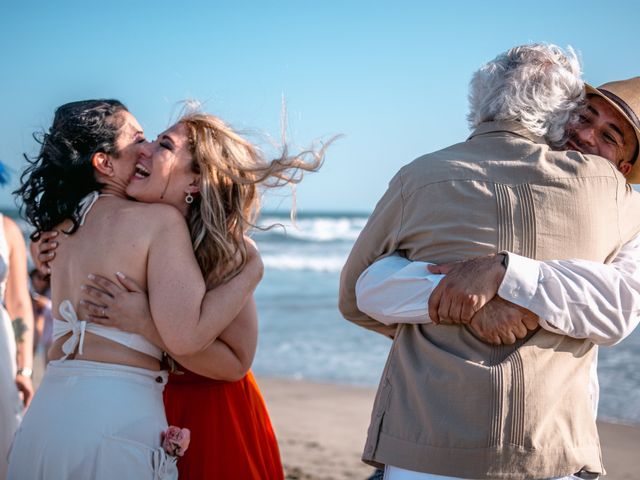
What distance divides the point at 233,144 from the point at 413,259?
3.14 ft

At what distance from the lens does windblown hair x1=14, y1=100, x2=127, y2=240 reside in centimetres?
274

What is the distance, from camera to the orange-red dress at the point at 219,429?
9.00ft

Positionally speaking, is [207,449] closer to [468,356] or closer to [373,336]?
[468,356]

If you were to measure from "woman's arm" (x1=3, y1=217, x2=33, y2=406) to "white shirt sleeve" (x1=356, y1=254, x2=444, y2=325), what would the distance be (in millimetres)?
2172

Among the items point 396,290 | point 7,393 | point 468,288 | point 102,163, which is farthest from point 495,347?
point 7,393

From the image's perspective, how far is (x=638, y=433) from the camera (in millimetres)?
6809

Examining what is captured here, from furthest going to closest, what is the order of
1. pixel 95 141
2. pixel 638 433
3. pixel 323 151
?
pixel 638 433 → pixel 323 151 → pixel 95 141

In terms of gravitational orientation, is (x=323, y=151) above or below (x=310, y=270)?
above

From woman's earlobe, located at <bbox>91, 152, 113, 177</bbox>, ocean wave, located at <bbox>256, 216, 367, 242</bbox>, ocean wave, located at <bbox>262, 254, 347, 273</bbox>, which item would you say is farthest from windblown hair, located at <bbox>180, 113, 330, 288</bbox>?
ocean wave, located at <bbox>256, 216, 367, 242</bbox>

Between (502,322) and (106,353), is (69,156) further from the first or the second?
(502,322)

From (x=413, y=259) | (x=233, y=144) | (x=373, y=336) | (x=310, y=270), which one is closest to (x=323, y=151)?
(x=233, y=144)

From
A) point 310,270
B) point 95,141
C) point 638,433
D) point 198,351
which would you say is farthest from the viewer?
point 310,270

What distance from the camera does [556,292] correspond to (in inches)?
84.0

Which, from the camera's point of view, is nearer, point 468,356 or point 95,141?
point 468,356
